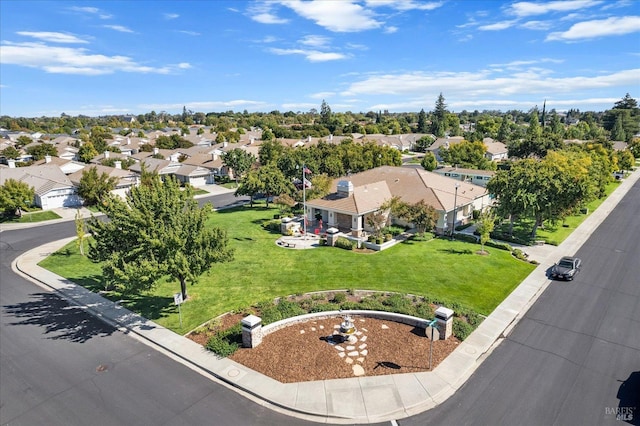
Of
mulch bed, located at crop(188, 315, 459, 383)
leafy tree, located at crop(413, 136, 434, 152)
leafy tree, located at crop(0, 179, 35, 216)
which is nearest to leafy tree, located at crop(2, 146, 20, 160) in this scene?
leafy tree, located at crop(0, 179, 35, 216)

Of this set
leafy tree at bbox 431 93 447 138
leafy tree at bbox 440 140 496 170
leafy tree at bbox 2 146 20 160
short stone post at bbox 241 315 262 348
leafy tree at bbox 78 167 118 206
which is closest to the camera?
short stone post at bbox 241 315 262 348

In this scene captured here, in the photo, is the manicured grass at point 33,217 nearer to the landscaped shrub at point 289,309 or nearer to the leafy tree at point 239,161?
the leafy tree at point 239,161

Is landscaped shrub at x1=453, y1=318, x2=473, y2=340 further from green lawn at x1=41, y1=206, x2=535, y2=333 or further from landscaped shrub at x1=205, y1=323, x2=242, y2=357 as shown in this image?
landscaped shrub at x1=205, y1=323, x2=242, y2=357

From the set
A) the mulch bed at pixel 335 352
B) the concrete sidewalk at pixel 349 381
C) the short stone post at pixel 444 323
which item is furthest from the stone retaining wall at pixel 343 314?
the concrete sidewalk at pixel 349 381

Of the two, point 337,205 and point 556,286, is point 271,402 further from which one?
point 337,205

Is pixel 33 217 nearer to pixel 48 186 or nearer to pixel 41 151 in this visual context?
pixel 48 186

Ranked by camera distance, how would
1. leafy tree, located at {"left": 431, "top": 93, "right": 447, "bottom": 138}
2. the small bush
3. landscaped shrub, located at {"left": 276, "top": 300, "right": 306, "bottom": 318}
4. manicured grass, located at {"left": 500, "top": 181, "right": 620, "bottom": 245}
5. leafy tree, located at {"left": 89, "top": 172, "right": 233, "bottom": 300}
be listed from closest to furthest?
leafy tree, located at {"left": 89, "top": 172, "right": 233, "bottom": 300} → landscaped shrub, located at {"left": 276, "top": 300, "right": 306, "bottom": 318} → the small bush → manicured grass, located at {"left": 500, "top": 181, "right": 620, "bottom": 245} → leafy tree, located at {"left": 431, "top": 93, "right": 447, "bottom": 138}

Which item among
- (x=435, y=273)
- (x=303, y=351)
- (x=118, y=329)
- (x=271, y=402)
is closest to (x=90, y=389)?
(x=118, y=329)
